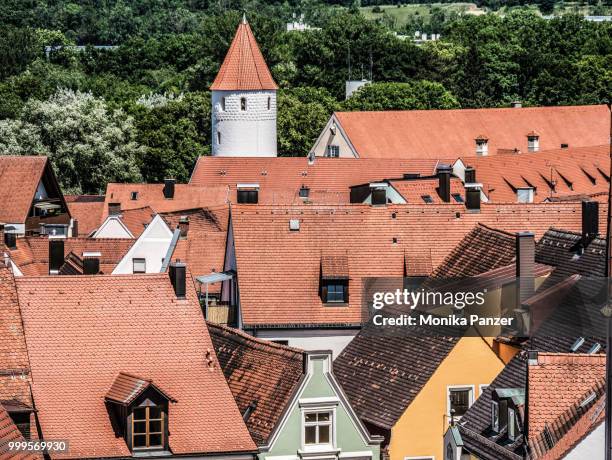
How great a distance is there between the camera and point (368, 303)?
162 feet

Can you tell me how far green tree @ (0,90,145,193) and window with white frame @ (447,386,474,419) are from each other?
239ft

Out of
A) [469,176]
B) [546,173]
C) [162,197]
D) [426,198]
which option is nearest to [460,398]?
[426,198]

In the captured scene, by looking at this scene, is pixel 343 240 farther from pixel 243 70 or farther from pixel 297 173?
pixel 243 70

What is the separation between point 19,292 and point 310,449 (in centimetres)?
638

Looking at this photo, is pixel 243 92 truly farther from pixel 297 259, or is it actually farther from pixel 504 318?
pixel 504 318

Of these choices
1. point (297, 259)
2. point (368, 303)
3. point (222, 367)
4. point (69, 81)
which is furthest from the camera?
point (69, 81)

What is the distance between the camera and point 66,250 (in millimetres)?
68375

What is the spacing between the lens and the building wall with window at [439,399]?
148 feet

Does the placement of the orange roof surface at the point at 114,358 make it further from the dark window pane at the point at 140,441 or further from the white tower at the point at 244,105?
the white tower at the point at 244,105

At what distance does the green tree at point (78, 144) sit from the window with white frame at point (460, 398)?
2864 inches

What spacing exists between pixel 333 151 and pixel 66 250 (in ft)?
148

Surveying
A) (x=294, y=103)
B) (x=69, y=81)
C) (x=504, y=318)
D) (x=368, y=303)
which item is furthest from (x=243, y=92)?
(x=504, y=318)

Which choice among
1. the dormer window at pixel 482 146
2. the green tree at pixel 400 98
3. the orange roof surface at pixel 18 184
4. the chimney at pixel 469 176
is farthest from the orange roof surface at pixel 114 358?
the green tree at pixel 400 98

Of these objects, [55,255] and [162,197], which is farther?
[162,197]
